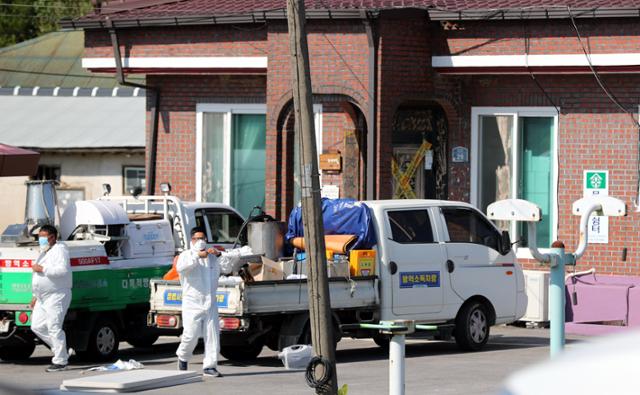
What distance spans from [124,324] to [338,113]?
715 centimetres

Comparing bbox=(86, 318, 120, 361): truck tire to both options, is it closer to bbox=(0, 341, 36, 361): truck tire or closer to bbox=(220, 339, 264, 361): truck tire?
bbox=(0, 341, 36, 361): truck tire

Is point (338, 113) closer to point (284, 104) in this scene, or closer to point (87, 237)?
point (284, 104)

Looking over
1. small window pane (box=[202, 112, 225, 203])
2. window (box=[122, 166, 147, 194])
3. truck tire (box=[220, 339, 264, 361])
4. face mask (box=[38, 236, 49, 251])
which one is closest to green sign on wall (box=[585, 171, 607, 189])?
small window pane (box=[202, 112, 225, 203])

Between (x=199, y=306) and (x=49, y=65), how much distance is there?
95.7 ft

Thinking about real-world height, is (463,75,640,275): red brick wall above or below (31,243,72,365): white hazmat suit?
above

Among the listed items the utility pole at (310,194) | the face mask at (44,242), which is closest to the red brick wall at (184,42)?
the face mask at (44,242)

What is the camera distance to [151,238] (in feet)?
59.1

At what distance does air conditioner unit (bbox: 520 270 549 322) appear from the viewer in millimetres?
21078

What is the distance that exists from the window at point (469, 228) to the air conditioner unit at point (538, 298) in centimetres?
325

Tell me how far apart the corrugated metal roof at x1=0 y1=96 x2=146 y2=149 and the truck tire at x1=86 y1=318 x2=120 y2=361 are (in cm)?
1730

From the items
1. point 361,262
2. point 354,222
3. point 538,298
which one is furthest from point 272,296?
point 538,298

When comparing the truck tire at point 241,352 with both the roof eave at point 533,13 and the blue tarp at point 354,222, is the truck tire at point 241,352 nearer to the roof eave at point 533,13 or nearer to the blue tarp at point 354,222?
the blue tarp at point 354,222

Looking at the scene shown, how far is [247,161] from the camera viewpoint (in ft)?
81.9

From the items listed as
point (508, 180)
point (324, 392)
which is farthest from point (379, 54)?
point (324, 392)
